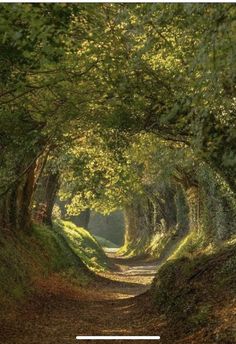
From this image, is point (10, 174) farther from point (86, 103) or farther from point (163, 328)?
point (163, 328)

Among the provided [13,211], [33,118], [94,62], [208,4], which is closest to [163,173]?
[13,211]

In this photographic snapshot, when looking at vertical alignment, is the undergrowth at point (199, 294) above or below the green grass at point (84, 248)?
below

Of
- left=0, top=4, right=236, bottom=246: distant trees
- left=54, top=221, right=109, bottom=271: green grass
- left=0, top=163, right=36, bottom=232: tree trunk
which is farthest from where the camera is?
left=54, top=221, right=109, bottom=271: green grass

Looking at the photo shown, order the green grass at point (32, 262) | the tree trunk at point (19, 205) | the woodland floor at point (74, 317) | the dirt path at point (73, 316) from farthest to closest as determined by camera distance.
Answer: the tree trunk at point (19, 205)
the green grass at point (32, 262)
the dirt path at point (73, 316)
the woodland floor at point (74, 317)

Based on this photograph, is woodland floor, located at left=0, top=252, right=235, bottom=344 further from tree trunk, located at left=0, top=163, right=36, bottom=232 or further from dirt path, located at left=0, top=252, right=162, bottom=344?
tree trunk, located at left=0, top=163, right=36, bottom=232

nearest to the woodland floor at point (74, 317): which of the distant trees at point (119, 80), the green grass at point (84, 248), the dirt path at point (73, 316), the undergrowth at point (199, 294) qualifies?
the dirt path at point (73, 316)

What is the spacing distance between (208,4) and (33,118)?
878cm

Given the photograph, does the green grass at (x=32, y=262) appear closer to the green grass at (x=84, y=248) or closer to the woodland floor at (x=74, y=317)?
the woodland floor at (x=74, y=317)

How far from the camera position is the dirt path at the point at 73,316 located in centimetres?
1459

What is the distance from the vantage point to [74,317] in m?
17.8

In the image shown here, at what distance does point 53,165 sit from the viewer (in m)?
31.0

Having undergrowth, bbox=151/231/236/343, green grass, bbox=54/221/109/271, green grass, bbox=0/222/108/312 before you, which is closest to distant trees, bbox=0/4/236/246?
green grass, bbox=0/222/108/312

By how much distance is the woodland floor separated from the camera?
47.2 feet

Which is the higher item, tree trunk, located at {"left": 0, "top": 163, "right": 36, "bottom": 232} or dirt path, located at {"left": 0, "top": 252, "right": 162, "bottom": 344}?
tree trunk, located at {"left": 0, "top": 163, "right": 36, "bottom": 232}
